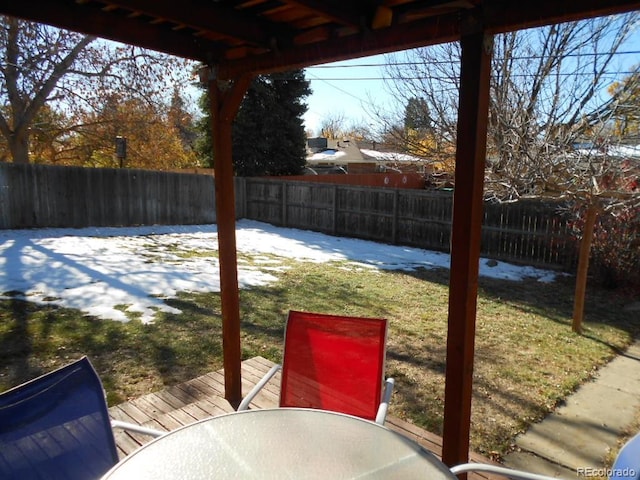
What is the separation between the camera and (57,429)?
4.91 feet

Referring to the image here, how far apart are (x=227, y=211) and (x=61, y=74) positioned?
467 inches

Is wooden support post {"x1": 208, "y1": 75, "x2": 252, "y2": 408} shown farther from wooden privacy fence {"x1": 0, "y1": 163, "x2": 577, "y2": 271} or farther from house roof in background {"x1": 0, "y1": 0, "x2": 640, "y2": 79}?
wooden privacy fence {"x1": 0, "y1": 163, "x2": 577, "y2": 271}

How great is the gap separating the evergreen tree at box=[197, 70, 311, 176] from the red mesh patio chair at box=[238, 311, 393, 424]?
13.5 metres

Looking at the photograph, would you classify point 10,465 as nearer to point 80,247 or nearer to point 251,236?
point 80,247

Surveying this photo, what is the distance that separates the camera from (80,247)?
28.0 ft

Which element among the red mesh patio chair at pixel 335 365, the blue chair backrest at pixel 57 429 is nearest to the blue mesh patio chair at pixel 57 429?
the blue chair backrest at pixel 57 429

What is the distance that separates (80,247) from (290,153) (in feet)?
30.2

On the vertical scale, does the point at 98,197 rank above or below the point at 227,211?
below

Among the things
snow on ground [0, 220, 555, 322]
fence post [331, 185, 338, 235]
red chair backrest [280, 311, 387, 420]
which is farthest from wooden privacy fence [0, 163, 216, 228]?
red chair backrest [280, 311, 387, 420]

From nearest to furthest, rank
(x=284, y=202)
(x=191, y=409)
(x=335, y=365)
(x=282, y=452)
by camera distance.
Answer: (x=282, y=452)
(x=335, y=365)
(x=191, y=409)
(x=284, y=202)

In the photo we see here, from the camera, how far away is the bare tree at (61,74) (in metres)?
11.2

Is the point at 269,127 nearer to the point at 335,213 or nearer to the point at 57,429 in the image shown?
the point at 335,213

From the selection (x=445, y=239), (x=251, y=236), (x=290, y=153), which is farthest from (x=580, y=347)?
(x=290, y=153)

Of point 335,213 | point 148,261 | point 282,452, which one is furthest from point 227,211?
point 335,213
